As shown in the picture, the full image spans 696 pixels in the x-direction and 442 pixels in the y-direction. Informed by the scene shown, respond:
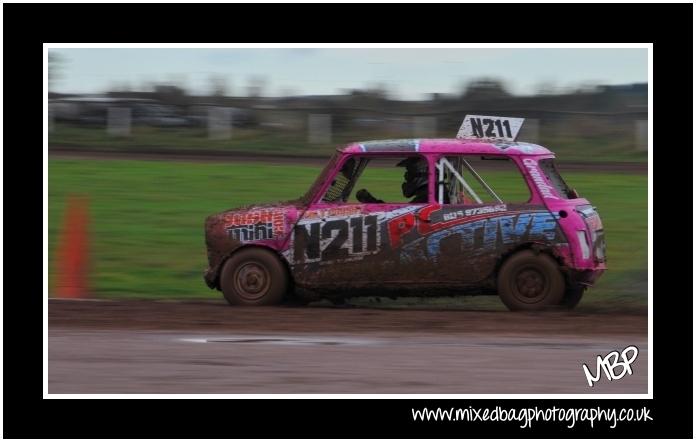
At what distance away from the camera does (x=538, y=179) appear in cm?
1144

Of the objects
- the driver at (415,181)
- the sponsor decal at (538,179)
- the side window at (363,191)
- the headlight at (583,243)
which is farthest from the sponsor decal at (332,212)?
the headlight at (583,243)

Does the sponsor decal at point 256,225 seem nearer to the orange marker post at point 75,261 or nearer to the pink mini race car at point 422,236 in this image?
the pink mini race car at point 422,236

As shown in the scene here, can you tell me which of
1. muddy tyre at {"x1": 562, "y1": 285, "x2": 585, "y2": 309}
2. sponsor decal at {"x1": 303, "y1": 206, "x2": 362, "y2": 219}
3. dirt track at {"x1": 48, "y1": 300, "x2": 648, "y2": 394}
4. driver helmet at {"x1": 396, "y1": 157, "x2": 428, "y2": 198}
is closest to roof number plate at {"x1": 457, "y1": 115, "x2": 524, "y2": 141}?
driver helmet at {"x1": 396, "y1": 157, "x2": 428, "y2": 198}

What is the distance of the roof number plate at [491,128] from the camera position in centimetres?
1186

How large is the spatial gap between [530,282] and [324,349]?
8.77ft

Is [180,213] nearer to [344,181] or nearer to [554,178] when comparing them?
[344,181]

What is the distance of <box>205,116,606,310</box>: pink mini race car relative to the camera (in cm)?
1130

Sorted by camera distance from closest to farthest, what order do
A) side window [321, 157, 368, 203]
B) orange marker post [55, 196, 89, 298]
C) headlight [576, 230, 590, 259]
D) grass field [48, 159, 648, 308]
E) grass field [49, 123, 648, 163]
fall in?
headlight [576, 230, 590, 259]
side window [321, 157, 368, 203]
orange marker post [55, 196, 89, 298]
grass field [48, 159, 648, 308]
grass field [49, 123, 648, 163]

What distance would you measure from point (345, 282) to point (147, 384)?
359 centimetres

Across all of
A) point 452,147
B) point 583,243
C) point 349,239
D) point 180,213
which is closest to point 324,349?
point 349,239

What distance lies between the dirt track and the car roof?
1613 millimetres

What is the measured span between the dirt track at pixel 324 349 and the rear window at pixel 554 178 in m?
1.21

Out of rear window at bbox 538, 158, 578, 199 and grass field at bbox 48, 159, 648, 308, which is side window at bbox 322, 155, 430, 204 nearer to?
rear window at bbox 538, 158, 578, 199

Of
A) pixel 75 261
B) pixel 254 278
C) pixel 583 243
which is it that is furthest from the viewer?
pixel 75 261
